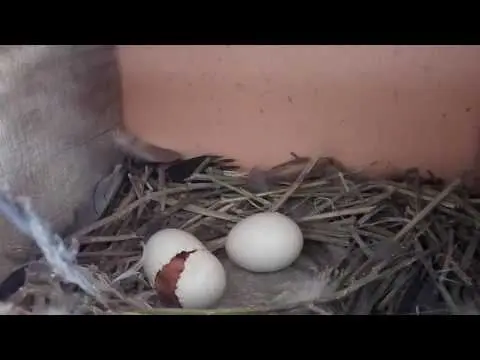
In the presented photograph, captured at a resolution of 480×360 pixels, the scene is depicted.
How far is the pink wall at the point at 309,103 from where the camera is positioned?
1456 millimetres

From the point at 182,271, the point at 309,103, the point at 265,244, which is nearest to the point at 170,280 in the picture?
the point at 182,271

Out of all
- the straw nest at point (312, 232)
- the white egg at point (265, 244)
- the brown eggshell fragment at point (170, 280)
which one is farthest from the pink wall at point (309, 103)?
the brown eggshell fragment at point (170, 280)

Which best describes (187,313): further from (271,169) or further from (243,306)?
(271,169)

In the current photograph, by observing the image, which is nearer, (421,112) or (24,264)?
(24,264)

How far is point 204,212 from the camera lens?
139cm

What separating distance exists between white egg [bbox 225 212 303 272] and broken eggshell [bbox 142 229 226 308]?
0.08 m

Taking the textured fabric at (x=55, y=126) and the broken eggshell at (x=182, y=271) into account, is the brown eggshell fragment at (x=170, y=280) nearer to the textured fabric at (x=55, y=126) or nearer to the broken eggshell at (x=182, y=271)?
the broken eggshell at (x=182, y=271)

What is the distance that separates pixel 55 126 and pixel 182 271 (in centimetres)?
38

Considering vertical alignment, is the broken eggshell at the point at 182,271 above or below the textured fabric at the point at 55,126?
below

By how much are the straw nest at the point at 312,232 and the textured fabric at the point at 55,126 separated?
0.18ft

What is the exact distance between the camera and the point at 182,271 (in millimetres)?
1102

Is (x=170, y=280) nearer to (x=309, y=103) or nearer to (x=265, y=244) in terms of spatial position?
(x=265, y=244)
